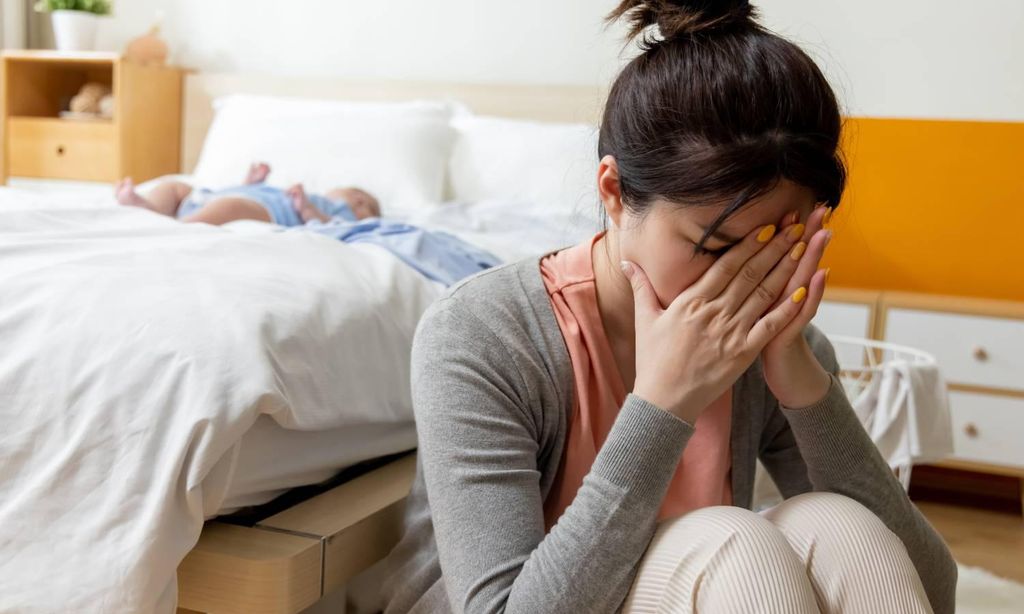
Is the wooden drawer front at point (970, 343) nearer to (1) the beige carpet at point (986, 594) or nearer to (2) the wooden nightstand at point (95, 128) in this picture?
(1) the beige carpet at point (986, 594)

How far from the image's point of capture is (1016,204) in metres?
2.75

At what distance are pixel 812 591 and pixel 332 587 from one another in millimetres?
527

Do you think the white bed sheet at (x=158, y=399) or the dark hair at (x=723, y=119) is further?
the white bed sheet at (x=158, y=399)

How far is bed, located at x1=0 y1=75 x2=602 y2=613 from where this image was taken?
103 cm

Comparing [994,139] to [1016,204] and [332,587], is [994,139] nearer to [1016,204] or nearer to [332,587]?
[1016,204]

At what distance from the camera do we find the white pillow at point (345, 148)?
278cm

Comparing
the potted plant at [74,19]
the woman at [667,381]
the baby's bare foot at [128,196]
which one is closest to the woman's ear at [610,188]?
the woman at [667,381]

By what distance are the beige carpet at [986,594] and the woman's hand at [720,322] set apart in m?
1.20

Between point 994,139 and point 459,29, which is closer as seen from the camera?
point 994,139

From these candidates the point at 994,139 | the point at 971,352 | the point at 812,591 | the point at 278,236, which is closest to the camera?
the point at 812,591

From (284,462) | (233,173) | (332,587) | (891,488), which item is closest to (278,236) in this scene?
(284,462)

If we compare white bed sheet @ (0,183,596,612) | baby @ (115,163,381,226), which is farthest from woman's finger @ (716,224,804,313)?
baby @ (115,163,381,226)

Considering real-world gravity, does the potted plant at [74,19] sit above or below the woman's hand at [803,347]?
above

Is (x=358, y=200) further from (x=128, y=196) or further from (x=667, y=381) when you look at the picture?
(x=667, y=381)
